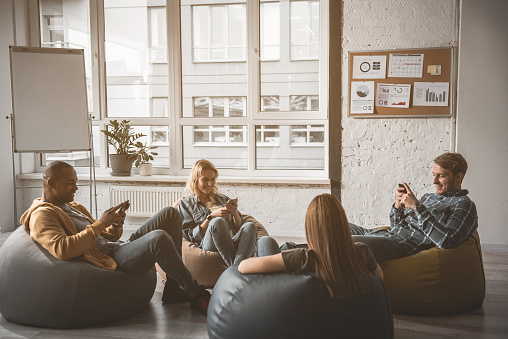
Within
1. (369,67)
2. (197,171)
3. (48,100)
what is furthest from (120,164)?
(369,67)

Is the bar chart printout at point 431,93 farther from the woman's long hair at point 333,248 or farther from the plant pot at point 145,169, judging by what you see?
the woman's long hair at point 333,248

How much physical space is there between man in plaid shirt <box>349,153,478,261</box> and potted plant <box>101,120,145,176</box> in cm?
313

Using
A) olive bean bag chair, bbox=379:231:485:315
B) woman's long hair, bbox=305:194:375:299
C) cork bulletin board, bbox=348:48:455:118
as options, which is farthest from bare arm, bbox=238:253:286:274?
cork bulletin board, bbox=348:48:455:118

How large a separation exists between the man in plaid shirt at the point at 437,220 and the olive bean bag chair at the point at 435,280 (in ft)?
0.21

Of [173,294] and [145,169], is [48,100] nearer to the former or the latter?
[145,169]

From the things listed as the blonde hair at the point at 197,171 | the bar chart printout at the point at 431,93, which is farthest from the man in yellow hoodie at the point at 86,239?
the bar chart printout at the point at 431,93

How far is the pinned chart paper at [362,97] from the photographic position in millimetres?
4746

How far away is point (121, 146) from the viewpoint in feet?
17.4

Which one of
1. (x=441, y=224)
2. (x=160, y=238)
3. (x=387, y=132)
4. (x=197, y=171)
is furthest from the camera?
(x=387, y=132)

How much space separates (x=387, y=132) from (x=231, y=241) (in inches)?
89.0

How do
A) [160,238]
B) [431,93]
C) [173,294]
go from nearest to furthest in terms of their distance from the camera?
1. [160,238]
2. [173,294]
3. [431,93]

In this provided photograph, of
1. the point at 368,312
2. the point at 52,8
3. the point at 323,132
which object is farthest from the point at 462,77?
the point at 52,8

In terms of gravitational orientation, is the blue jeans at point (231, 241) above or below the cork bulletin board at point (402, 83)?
below

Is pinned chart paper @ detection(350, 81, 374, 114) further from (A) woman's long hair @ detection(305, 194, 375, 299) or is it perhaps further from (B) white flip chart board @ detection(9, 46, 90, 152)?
(A) woman's long hair @ detection(305, 194, 375, 299)
